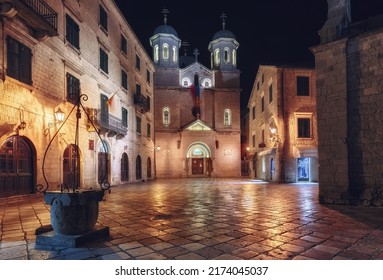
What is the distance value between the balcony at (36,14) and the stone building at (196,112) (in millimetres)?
21119

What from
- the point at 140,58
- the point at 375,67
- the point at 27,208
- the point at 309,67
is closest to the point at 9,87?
the point at 27,208

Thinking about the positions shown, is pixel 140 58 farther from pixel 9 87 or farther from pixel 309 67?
pixel 9 87

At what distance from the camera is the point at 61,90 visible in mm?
13086

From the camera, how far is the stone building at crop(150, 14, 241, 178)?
32438 mm

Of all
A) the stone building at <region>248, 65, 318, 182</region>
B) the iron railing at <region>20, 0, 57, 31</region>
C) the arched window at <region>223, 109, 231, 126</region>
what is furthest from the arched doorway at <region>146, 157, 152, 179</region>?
the iron railing at <region>20, 0, 57, 31</region>

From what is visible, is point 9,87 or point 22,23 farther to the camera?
point 22,23

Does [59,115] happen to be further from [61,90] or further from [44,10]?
[44,10]

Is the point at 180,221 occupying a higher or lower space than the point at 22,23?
lower

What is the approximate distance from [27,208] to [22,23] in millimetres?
7090

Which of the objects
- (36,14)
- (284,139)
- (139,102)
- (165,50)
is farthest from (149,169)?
(36,14)

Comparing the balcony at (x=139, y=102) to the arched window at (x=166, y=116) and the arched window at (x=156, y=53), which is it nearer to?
the arched window at (x=166, y=116)

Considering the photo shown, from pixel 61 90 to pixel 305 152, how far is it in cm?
1758

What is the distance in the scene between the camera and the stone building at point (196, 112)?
106ft

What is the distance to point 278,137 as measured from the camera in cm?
2158
